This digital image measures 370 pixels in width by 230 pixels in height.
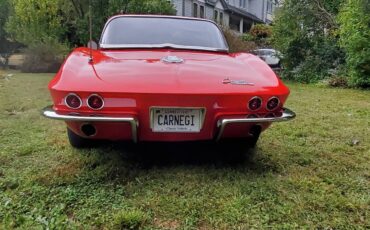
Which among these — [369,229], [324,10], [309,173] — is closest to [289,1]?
[324,10]

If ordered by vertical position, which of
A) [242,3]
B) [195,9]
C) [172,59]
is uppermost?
[242,3]

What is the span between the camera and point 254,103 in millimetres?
2994

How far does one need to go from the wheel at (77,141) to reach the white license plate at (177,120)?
1.19 m

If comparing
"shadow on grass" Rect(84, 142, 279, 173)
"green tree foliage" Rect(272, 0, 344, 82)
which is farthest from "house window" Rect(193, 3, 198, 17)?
"shadow on grass" Rect(84, 142, 279, 173)

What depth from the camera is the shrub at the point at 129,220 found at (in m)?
2.46

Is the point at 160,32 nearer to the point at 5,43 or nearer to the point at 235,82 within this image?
the point at 235,82

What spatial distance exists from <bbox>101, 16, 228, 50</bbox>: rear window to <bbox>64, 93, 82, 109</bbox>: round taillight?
1.20 metres

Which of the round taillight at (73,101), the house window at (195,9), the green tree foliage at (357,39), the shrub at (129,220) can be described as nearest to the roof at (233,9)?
the house window at (195,9)

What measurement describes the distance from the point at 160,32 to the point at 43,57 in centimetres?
1445

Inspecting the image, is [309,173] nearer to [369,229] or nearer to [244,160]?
[244,160]

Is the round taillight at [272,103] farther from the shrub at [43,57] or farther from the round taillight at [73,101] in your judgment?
the shrub at [43,57]

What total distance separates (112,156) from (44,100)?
178 inches

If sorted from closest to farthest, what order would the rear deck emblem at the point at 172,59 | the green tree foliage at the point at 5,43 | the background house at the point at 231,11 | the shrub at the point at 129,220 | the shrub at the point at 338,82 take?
the shrub at the point at 129,220 → the rear deck emblem at the point at 172,59 → the shrub at the point at 338,82 → the green tree foliage at the point at 5,43 → the background house at the point at 231,11

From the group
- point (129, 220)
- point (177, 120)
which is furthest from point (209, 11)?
point (129, 220)
